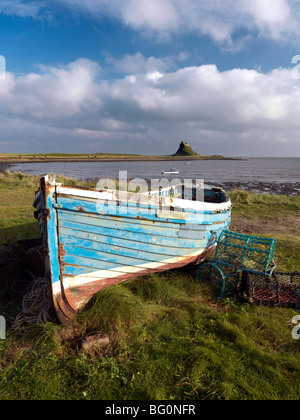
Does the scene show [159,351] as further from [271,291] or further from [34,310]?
Result: [271,291]

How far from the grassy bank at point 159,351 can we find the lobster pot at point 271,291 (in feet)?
0.56

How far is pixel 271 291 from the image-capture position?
5.00m

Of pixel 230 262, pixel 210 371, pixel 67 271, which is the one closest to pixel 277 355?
pixel 210 371

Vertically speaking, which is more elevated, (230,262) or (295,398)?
(230,262)

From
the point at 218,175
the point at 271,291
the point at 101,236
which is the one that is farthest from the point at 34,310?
the point at 218,175

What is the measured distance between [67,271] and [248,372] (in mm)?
3013

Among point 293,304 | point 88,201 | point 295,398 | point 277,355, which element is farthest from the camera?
point 293,304

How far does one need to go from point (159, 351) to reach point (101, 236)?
1972mm

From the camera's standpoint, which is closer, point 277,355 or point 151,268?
point 277,355

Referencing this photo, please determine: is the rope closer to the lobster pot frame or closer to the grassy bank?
the grassy bank

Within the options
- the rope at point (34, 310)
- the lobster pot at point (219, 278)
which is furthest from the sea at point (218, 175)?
the rope at point (34, 310)

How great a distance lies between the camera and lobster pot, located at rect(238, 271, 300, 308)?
468 centimetres
